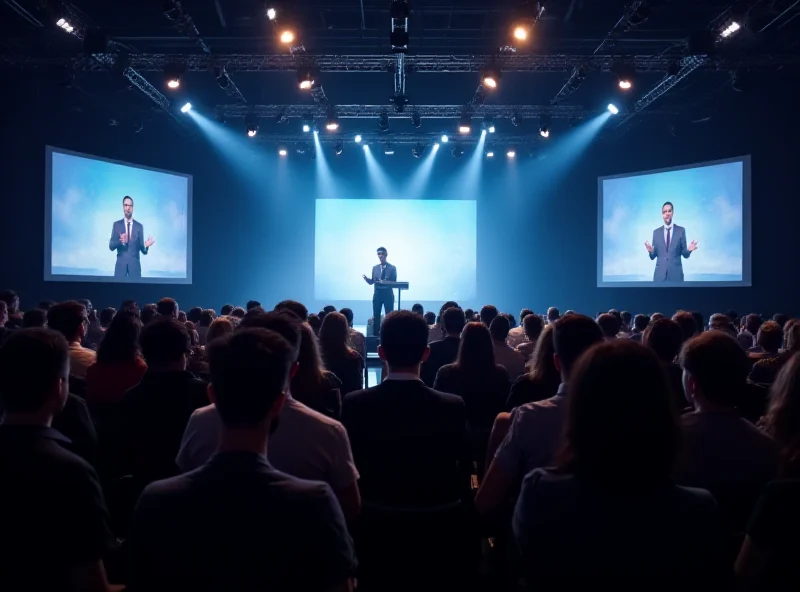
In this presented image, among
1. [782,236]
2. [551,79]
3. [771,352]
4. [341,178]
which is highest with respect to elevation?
[551,79]

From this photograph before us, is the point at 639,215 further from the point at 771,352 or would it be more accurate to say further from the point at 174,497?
the point at 174,497

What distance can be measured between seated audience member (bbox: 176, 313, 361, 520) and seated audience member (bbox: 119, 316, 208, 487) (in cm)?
55

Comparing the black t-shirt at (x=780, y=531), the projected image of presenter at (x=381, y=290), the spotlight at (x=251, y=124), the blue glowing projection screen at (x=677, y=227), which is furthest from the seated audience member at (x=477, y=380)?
the spotlight at (x=251, y=124)

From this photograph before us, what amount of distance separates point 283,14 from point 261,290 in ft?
29.5

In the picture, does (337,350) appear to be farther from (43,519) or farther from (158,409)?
(43,519)

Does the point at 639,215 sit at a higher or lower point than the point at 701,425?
higher

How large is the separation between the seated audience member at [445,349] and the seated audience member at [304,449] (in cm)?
290

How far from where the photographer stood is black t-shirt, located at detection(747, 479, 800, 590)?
1385mm

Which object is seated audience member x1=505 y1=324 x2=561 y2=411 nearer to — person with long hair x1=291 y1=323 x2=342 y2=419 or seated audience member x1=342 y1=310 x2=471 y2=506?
seated audience member x1=342 y1=310 x2=471 y2=506

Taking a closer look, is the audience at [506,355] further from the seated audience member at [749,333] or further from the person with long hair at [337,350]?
the seated audience member at [749,333]

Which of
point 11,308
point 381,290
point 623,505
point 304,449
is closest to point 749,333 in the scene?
point 304,449

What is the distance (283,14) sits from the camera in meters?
8.19

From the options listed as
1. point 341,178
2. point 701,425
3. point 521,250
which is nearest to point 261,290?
point 341,178

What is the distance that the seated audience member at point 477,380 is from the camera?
3740 mm
